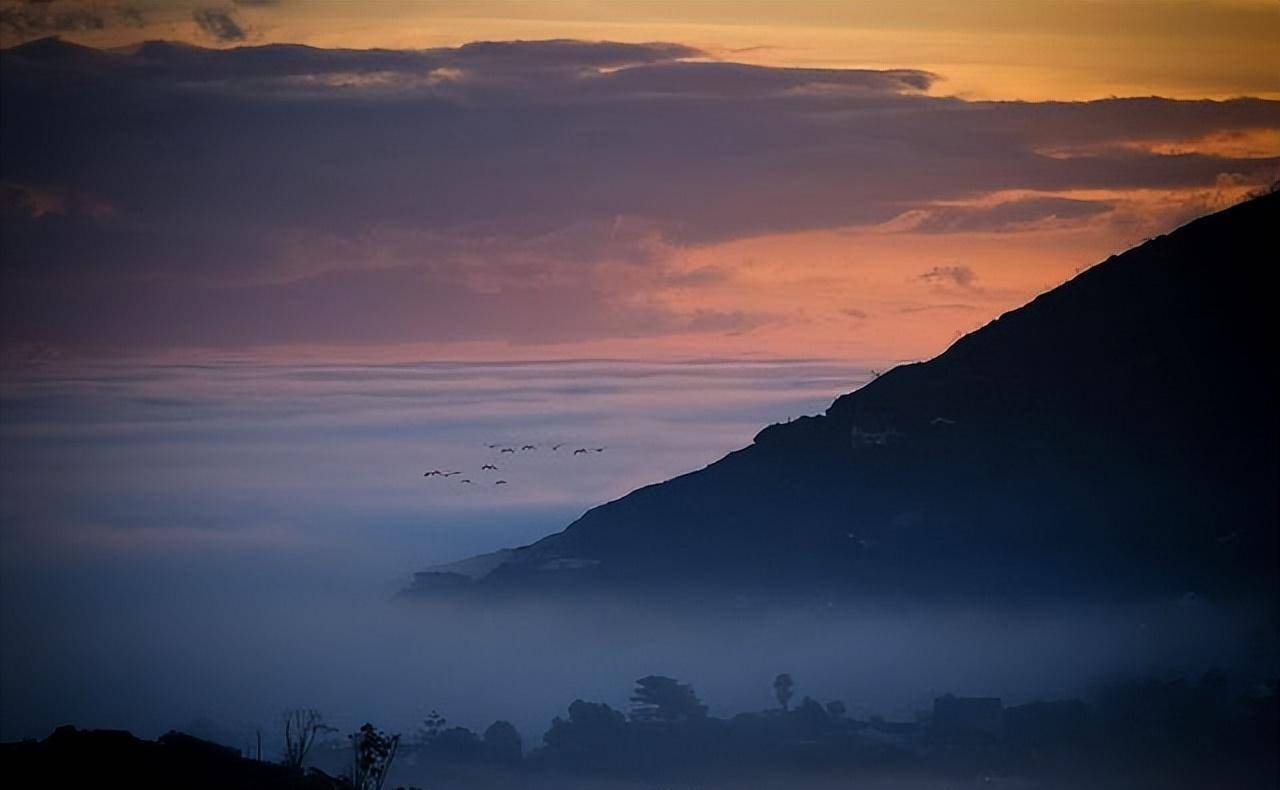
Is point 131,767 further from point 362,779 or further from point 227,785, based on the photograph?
point 362,779

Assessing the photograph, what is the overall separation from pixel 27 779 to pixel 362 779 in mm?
16268

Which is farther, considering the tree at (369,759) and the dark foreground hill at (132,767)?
the tree at (369,759)

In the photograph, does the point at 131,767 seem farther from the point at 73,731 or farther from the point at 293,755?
the point at 293,755

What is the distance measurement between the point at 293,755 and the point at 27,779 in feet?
53.0

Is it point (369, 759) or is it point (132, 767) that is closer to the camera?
point (132, 767)

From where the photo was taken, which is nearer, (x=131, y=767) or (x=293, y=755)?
(x=131, y=767)

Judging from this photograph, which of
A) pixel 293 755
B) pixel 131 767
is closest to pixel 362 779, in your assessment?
pixel 293 755

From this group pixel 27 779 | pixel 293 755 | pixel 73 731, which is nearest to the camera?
pixel 27 779

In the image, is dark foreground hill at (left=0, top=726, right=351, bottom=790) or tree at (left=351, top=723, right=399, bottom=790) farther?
tree at (left=351, top=723, right=399, bottom=790)

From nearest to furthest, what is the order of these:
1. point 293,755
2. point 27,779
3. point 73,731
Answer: point 27,779 → point 73,731 → point 293,755

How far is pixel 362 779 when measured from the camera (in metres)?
89.6

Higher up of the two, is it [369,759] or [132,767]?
[132,767]

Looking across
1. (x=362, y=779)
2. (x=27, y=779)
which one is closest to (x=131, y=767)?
(x=27, y=779)

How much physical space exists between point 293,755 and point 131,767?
41.6ft
